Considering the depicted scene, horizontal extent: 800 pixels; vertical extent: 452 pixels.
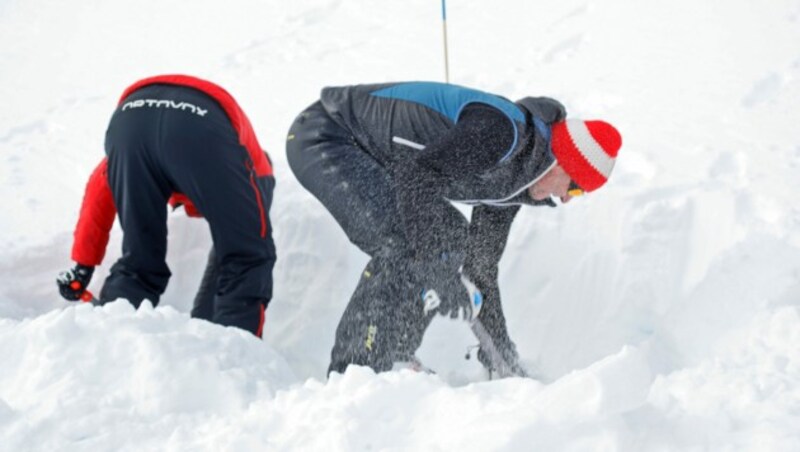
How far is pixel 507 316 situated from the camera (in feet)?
11.5

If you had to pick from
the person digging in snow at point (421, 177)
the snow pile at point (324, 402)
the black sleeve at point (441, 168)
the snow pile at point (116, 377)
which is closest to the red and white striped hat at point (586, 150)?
the person digging in snow at point (421, 177)

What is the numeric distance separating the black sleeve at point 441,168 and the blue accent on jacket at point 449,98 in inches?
1.1

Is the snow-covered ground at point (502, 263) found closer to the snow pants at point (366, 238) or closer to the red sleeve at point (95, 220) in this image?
the snow pants at point (366, 238)

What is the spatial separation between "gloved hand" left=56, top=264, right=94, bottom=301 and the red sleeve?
0.03 m

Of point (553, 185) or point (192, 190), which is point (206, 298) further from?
point (553, 185)

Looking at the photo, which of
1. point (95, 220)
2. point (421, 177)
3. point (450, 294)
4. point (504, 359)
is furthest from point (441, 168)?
point (95, 220)

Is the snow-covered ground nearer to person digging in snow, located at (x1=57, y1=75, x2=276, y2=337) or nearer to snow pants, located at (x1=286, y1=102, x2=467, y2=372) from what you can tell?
snow pants, located at (x1=286, y1=102, x2=467, y2=372)

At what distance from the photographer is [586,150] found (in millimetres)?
2322

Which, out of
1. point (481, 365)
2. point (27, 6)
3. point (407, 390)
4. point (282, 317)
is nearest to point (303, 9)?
point (27, 6)

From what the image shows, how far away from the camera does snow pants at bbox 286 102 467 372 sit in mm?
2426

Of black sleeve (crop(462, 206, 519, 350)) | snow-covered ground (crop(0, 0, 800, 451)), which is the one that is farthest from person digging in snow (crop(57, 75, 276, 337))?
black sleeve (crop(462, 206, 519, 350))

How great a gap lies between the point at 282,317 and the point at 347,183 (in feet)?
3.77

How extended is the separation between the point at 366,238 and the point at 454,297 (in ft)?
1.15

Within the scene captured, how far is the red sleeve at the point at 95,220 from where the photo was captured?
295 cm
